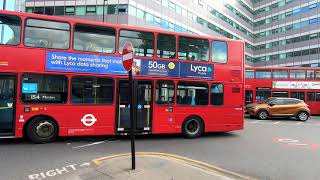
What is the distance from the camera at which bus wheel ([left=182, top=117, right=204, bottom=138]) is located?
505 inches

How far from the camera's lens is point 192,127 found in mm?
13070

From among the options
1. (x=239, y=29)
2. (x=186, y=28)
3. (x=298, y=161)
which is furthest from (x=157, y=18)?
(x=298, y=161)

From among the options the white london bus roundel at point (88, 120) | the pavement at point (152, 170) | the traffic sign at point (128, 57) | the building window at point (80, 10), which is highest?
the building window at point (80, 10)

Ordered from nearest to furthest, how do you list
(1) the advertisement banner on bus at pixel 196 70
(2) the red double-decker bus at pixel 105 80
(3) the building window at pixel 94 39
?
(2) the red double-decker bus at pixel 105 80 → (3) the building window at pixel 94 39 → (1) the advertisement banner on bus at pixel 196 70

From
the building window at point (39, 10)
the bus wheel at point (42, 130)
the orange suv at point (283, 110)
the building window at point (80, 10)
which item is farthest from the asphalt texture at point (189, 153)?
the building window at point (39, 10)

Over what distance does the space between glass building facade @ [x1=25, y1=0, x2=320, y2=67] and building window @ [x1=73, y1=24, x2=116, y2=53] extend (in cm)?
3047

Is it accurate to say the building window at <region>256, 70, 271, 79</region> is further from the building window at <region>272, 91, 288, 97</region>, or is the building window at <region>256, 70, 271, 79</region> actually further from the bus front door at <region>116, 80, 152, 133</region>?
the bus front door at <region>116, 80, 152, 133</region>

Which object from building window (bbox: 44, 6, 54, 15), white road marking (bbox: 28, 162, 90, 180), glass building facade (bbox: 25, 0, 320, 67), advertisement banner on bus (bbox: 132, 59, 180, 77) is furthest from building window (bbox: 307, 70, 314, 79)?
building window (bbox: 44, 6, 54, 15)

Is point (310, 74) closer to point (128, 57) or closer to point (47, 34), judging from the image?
point (47, 34)

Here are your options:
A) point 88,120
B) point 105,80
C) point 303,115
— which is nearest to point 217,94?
point 105,80

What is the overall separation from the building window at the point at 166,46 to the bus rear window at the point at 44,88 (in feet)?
11.5

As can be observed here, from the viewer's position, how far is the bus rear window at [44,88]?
1048 centimetres

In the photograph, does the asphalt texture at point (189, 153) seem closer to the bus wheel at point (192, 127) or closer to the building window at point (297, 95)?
the bus wheel at point (192, 127)

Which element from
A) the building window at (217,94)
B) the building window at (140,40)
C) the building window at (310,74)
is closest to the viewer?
the building window at (140,40)
